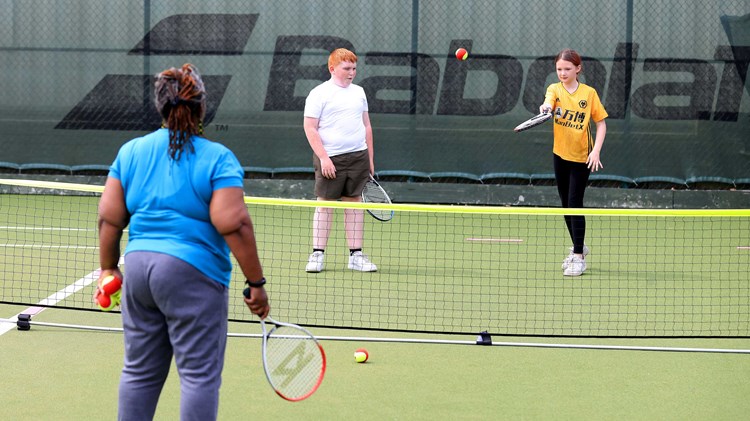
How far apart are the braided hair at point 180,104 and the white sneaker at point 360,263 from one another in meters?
4.98

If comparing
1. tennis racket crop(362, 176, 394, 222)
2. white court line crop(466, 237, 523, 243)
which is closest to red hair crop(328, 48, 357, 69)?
tennis racket crop(362, 176, 394, 222)

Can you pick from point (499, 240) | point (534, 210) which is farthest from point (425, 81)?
point (534, 210)

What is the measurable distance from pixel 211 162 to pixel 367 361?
2483mm

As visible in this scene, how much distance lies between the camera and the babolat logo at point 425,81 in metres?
13.0

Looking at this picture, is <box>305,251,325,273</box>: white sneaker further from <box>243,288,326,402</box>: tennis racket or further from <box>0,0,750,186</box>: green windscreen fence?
<box>0,0,750,186</box>: green windscreen fence

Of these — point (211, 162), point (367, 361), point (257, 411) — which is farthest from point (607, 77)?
point (211, 162)

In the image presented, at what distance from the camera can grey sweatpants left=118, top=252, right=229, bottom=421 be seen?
380 cm

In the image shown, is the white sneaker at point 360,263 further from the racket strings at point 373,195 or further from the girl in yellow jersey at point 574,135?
the girl in yellow jersey at point 574,135

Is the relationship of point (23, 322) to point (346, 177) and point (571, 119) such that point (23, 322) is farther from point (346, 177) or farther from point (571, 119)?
point (571, 119)

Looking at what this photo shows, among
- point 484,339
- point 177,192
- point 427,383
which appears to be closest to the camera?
point 177,192

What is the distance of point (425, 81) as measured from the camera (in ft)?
43.3

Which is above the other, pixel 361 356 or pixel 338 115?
pixel 338 115

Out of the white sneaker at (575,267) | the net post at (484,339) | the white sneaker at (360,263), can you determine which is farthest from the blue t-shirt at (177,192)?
the white sneaker at (575,267)

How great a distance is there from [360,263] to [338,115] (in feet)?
3.93
